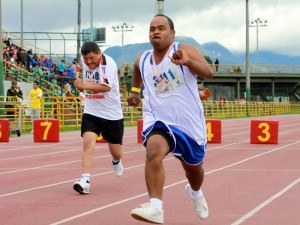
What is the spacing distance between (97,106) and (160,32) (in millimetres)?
3807

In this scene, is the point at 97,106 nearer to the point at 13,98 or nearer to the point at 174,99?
the point at 174,99

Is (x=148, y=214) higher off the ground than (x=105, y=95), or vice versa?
→ (x=105, y=95)

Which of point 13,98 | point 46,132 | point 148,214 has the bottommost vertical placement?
point 148,214

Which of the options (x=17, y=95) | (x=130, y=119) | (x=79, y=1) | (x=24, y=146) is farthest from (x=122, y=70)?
(x=24, y=146)

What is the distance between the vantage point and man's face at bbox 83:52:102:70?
32.4 ft

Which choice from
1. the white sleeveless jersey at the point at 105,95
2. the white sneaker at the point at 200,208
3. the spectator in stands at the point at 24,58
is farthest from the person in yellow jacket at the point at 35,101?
the white sneaker at the point at 200,208

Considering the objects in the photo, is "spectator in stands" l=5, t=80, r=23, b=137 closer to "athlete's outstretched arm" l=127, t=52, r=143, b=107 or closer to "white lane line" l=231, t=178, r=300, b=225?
"white lane line" l=231, t=178, r=300, b=225

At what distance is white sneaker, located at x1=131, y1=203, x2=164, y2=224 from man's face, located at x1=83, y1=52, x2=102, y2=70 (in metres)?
3.96

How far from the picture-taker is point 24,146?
67.3 ft

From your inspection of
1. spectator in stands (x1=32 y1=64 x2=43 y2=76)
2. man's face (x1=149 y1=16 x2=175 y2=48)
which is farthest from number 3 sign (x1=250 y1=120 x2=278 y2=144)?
spectator in stands (x1=32 y1=64 x2=43 y2=76)

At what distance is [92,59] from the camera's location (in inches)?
391

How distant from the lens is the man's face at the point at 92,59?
988 cm

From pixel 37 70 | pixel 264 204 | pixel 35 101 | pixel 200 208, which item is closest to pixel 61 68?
pixel 37 70

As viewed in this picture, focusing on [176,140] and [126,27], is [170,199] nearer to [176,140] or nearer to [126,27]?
[176,140]
